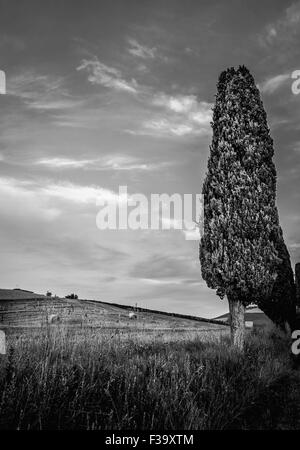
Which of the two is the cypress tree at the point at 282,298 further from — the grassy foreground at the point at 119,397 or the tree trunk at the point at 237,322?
the grassy foreground at the point at 119,397

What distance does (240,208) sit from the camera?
14.9 metres

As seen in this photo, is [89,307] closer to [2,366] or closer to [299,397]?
[299,397]

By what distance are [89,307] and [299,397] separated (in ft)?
56.8

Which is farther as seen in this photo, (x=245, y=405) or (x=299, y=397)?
(x=299, y=397)

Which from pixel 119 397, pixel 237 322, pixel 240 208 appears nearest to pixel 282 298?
pixel 237 322

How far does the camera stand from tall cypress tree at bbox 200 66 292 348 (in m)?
14.5

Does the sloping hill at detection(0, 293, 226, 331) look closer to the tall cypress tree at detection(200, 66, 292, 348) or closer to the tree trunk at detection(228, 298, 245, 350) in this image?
the tree trunk at detection(228, 298, 245, 350)

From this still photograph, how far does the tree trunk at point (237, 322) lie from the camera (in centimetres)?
1385

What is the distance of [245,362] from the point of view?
10.2 metres

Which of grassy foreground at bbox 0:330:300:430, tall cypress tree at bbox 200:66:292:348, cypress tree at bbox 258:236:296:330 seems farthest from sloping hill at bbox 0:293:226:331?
grassy foreground at bbox 0:330:300:430

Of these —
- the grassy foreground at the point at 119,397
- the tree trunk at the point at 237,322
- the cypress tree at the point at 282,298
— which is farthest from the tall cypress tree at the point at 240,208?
the grassy foreground at the point at 119,397

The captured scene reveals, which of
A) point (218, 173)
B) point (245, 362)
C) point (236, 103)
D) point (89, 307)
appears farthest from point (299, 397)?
point (89, 307)

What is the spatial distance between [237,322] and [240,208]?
4339 mm

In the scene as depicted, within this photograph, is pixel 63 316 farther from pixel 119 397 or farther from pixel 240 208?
pixel 119 397
